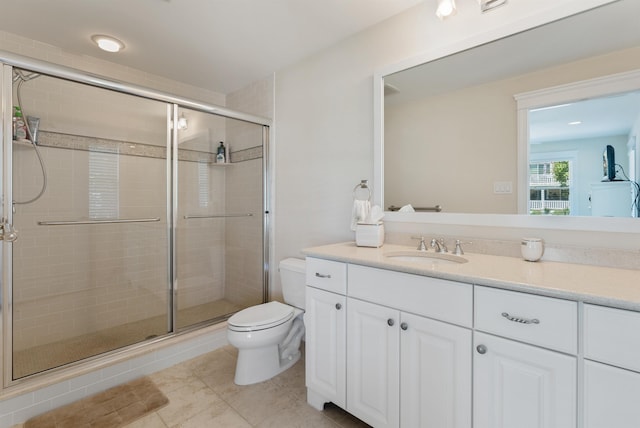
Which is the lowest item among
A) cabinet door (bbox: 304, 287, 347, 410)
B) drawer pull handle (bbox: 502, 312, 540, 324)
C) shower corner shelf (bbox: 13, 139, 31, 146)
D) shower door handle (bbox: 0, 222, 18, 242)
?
cabinet door (bbox: 304, 287, 347, 410)

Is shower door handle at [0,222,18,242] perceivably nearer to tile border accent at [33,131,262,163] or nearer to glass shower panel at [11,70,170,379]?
glass shower panel at [11,70,170,379]

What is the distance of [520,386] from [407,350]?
39 centimetres

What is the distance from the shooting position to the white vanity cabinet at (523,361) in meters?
0.90

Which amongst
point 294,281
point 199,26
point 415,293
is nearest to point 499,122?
point 415,293

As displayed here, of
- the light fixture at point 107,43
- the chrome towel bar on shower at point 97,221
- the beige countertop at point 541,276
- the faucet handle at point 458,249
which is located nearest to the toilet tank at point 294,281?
the beige countertop at point 541,276

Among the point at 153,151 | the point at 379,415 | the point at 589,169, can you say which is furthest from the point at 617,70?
the point at 153,151

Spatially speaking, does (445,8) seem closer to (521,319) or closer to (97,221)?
(521,319)

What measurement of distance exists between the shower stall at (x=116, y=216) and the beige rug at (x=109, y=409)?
0.80ft

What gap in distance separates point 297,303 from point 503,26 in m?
2.01

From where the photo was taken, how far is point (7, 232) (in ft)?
5.24

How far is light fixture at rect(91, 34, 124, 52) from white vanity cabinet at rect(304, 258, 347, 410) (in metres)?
2.12

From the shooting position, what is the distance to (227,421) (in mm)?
1576

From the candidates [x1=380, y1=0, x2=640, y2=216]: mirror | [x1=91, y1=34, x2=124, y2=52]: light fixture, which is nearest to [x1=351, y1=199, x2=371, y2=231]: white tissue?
[x1=380, y1=0, x2=640, y2=216]: mirror

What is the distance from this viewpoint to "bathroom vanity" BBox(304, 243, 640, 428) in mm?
859
